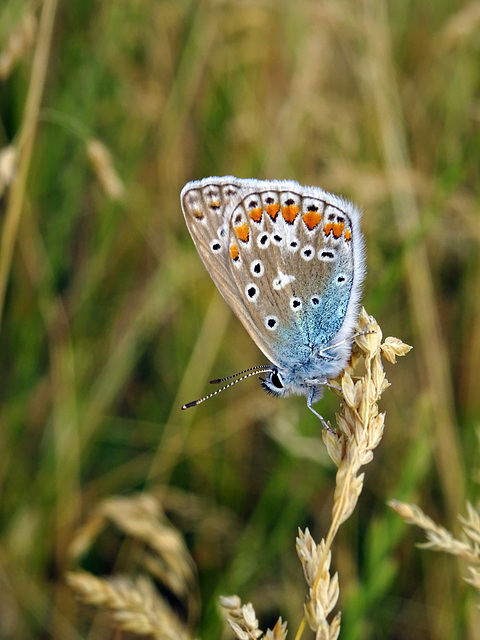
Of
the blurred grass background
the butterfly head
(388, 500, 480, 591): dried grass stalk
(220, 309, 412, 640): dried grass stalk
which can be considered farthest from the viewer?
the blurred grass background

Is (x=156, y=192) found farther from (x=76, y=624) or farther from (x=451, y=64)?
(x=76, y=624)

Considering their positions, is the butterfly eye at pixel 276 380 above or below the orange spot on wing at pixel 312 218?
below

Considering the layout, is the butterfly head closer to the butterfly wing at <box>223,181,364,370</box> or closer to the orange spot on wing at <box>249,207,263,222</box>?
the butterfly wing at <box>223,181,364,370</box>

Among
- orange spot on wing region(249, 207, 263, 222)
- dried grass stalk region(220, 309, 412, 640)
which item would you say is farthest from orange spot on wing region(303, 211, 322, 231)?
dried grass stalk region(220, 309, 412, 640)

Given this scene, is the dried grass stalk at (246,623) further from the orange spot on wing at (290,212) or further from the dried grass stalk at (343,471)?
the orange spot on wing at (290,212)

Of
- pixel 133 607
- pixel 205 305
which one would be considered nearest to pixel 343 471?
pixel 133 607

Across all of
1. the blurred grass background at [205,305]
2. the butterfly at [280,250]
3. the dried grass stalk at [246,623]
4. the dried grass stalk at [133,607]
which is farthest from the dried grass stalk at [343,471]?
the blurred grass background at [205,305]

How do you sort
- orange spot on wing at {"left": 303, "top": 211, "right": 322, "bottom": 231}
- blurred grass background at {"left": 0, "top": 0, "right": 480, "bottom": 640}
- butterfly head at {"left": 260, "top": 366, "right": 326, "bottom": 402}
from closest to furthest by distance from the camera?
orange spot on wing at {"left": 303, "top": 211, "right": 322, "bottom": 231} → butterfly head at {"left": 260, "top": 366, "right": 326, "bottom": 402} → blurred grass background at {"left": 0, "top": 0, "right": 480, "bottom": 640}
